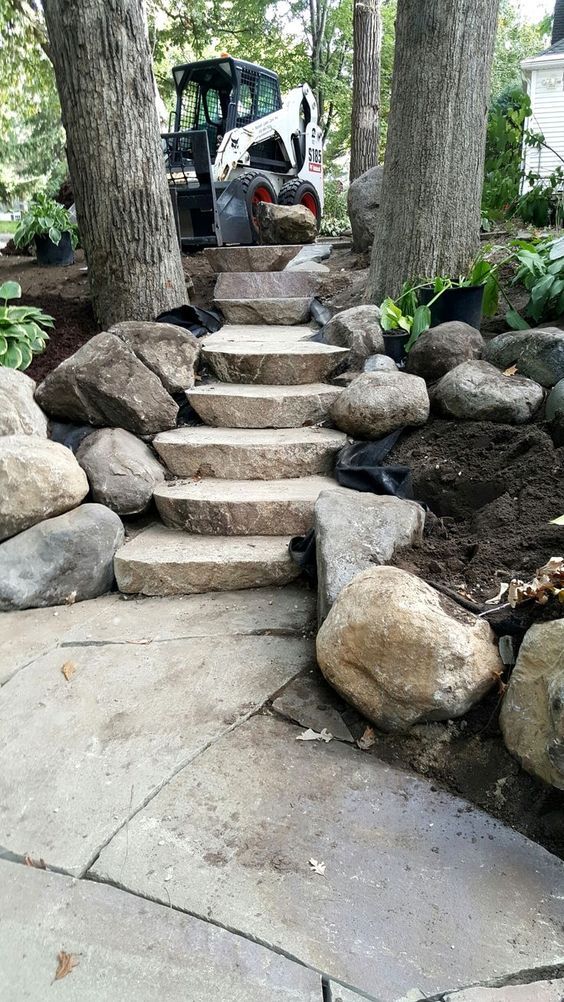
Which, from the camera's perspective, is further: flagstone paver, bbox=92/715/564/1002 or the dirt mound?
the dirt mound

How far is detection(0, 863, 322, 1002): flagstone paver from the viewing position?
1.41 meters

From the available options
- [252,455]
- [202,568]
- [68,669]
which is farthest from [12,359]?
[68,669]

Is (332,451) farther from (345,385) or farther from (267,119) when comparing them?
(267,119)

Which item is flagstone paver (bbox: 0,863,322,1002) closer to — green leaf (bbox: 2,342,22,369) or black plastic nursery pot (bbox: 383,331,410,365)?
green leaf (bbox: 2,342,22,369)

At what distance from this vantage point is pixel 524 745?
6.29ft

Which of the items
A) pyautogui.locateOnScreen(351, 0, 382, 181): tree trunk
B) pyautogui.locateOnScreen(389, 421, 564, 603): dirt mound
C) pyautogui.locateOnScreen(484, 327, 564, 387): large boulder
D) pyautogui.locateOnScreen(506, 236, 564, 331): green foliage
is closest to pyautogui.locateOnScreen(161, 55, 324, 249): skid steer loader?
pyautogui.locateOnScreen(351, 0, 382, 181): tree trunk

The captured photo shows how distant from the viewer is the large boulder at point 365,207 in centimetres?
662

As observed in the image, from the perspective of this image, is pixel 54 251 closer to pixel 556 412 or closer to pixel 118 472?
pixel 118 472

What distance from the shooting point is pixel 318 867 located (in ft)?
5.62

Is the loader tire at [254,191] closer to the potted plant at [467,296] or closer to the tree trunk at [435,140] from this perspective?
the tree trunk at [435,140]

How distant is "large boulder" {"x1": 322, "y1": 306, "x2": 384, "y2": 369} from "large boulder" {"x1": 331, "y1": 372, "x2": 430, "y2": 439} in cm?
65

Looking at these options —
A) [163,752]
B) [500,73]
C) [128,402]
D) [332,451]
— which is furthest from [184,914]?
[500,73]

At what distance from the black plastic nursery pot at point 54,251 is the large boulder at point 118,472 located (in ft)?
12.2

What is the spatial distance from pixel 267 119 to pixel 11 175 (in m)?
26.2
